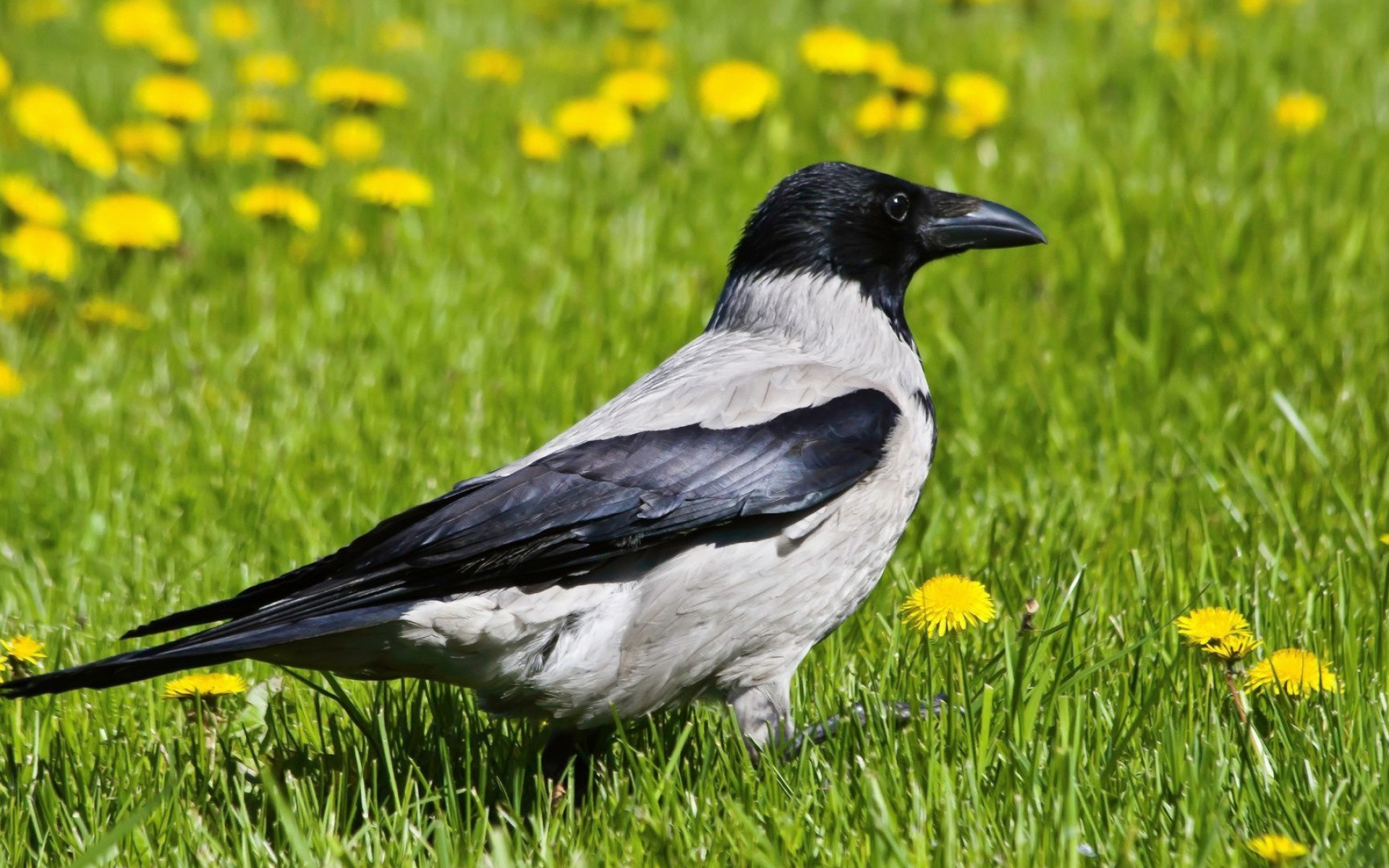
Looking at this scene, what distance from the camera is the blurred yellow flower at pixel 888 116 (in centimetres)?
616

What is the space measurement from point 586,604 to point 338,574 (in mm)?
464

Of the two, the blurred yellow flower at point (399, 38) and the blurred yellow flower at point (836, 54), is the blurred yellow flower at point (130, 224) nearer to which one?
the blurred yellow flower at point (836, 54)

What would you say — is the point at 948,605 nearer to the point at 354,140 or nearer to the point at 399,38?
the point at 354,140

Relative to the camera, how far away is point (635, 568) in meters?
3.13

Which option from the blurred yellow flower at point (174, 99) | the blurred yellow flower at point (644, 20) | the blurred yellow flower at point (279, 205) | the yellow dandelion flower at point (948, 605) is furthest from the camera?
the blurred yellow flower at point (644, 20)

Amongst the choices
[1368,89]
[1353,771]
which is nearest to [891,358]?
[1353,771]

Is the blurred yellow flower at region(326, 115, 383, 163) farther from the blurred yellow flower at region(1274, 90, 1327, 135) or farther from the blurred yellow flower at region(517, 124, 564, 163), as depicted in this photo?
the blurred yellow flower at region(1274, 90, 1327, 135)

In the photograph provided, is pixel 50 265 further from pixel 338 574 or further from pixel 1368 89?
pixel 1368 89

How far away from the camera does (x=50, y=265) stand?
18.0 ft

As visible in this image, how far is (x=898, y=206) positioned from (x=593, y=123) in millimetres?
2640

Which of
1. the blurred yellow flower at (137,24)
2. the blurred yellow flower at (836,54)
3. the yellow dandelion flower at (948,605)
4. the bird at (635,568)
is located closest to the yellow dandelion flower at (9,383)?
the bird at (635,568)

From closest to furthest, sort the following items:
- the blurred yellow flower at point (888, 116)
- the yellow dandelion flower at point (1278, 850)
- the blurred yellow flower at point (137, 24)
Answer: the yellow dandelion flower at point (1278, 850)
the blurred yellow flower at point (888, 116)
the blurred yellow flower at point (137, 24)

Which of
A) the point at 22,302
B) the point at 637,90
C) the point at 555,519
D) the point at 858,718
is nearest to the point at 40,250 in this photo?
the point at 22,302

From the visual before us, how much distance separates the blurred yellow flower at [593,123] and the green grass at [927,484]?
8.3 inches
